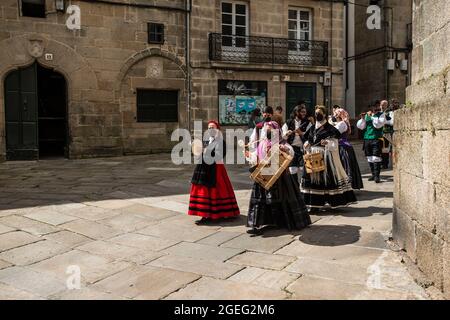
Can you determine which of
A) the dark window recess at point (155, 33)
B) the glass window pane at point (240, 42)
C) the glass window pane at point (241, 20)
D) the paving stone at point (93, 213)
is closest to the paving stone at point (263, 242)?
the paving stone at point (93, 213)

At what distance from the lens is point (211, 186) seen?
22.6 feet

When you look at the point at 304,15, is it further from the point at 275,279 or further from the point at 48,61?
the point at 275,279

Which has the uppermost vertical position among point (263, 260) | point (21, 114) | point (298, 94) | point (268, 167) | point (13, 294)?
point (298, 94)

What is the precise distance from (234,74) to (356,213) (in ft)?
36.2

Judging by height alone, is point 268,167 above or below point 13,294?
above

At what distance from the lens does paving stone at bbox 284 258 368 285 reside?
443cm

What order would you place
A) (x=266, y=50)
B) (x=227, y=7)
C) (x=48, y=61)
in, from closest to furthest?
(x=48, y=61) < (x=227, y=7) < (x=266, y=50)

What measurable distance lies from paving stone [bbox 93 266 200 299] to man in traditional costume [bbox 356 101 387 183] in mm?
6521

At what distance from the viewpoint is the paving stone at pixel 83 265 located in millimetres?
4828

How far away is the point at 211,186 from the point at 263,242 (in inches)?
56.1

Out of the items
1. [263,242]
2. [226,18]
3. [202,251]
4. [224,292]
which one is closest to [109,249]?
[202,251]

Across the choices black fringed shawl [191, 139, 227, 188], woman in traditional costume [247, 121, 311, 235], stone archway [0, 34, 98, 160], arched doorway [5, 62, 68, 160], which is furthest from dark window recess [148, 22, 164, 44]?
woman in traditional costume [247, 121, 311, 235]

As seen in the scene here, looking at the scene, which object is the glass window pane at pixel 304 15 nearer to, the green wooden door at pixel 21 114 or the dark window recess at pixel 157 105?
the dark window recess at pixel 157 105
